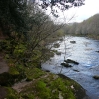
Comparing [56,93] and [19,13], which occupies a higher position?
[19,13]

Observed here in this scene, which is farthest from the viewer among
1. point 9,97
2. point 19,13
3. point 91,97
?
point 91,97

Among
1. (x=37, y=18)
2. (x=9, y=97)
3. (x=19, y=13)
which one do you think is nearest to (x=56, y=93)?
(x=9, y=97)

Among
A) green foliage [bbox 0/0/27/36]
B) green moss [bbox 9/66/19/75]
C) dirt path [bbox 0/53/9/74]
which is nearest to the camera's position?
green foliage [bbox 0/0/27/36]

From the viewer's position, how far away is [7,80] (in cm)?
987

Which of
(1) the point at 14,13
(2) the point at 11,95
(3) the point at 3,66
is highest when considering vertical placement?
(1) the point at 14,13

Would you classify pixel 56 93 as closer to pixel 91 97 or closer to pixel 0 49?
pixel 91 97

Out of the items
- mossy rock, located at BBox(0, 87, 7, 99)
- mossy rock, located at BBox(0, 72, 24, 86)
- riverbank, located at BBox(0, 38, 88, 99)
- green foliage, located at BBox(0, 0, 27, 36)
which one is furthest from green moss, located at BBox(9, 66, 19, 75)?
green foliage, located at BBox(0, 0, 27, 36)

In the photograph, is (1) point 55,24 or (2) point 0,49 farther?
(1) point 55,24

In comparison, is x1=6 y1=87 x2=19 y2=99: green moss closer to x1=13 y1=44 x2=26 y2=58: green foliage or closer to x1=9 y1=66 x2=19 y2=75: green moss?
x1=9 y1=66 x2=19 y2=75: green moss

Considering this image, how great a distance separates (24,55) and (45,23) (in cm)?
490

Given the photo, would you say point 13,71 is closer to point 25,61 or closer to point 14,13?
point 14,13

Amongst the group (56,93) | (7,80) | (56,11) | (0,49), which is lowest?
(56,93)

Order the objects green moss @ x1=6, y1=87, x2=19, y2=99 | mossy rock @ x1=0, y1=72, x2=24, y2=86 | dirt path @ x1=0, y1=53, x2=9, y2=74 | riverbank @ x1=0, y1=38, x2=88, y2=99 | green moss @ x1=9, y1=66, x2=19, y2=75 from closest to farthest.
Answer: green moss @ x1=6, y1=87, x2=19, y2=99 < riverbank @ x1=0, y1=38, x2=88, y2=99 < mossy rock @ x1=0, y1=72, x2=24, y2=86 < dirt path @ x1=0, y1=53, x2=9, y2=74 < green moss @ x1=9, y1=66, x2=19, y2=75

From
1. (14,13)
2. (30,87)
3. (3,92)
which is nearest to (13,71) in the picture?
(30,87)
